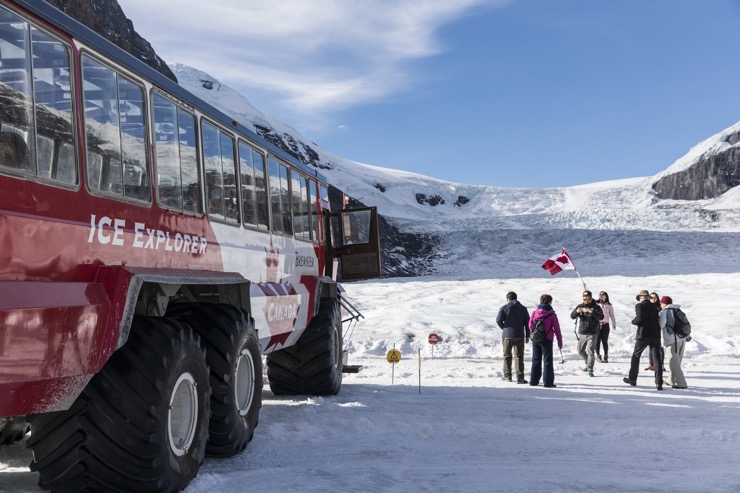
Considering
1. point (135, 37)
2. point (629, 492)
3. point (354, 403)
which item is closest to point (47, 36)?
point (629, 492)

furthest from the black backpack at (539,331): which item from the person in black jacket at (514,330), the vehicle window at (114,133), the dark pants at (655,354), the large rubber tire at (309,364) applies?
the vehicle window at (114,133)

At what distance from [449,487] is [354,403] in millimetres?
3768

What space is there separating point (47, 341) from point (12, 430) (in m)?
2.58

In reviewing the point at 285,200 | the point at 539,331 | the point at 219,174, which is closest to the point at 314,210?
the point at 285,200

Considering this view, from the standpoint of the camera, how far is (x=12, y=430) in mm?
5516

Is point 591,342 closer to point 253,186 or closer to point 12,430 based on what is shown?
point 253,186

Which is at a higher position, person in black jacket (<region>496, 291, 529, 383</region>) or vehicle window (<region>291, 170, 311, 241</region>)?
vehicle window (<region>291, 170, 311, 241</region>)

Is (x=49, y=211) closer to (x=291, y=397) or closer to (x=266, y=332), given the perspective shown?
(x=266, y=332)

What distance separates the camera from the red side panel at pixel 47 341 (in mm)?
3260

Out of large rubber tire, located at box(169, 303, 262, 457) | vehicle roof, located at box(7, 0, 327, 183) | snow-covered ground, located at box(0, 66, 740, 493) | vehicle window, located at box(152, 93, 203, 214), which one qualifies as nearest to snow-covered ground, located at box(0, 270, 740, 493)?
snow-covered ground, located at box(0, 66, 740, 493)

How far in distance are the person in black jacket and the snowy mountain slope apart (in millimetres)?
30034

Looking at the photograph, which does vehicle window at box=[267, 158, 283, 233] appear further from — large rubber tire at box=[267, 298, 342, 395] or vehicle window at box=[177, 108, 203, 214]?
vehicle window at box=[177, 108, 203, 214]

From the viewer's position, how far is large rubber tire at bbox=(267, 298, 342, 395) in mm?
9125

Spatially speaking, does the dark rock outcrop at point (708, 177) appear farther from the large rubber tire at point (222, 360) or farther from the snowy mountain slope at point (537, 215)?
the large rubber tire at point (222, 360)
